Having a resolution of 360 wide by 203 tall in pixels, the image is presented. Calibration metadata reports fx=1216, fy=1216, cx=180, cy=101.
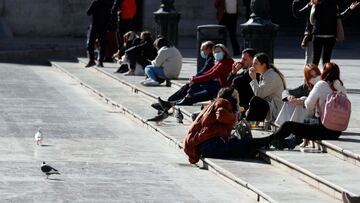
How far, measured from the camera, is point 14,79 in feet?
84.4

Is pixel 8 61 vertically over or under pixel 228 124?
under

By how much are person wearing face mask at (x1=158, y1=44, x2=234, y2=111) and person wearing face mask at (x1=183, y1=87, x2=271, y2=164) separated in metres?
3.39

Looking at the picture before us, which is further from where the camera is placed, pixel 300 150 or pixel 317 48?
pixel 317 48

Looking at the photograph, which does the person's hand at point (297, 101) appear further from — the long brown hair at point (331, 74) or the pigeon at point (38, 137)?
the pigeon at point (38, 137)

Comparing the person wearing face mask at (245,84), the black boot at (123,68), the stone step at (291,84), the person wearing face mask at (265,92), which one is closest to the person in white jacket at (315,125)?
the stone step at (291,84)

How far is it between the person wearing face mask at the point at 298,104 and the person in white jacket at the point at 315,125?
27cm

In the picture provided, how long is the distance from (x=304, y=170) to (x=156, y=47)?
10.5 m

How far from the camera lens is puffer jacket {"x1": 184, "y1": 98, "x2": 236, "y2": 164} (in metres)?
14.4

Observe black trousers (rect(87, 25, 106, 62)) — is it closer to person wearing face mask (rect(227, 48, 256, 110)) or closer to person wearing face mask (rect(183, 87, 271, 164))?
person wearing face mask (rect(227, 48, 256, 110))

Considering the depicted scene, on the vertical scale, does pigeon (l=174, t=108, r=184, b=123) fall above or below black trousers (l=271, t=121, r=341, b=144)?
below

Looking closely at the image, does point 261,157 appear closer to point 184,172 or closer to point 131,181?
point 184,172

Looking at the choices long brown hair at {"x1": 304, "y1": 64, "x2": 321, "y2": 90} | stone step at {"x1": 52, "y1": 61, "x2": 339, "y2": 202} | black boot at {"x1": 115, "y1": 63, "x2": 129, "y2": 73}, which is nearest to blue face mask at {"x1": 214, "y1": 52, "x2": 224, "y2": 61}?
stone step at {"x1": 52, "y1": 61, "x2": 339, "y2": 202}

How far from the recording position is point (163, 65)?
22.6 m

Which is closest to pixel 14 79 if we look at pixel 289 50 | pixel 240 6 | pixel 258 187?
pixel 289 50
